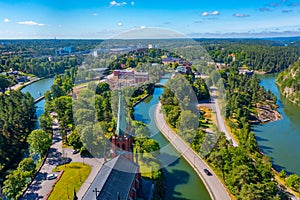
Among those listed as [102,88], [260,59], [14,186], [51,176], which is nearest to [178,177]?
[51,176]

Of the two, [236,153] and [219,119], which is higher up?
[236,153]

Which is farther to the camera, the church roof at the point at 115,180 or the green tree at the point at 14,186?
the green tree at the point at 14,186

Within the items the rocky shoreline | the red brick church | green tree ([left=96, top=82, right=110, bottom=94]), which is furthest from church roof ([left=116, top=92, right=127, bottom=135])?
green tree ([left=96, top=82, right=110, bottom=94])

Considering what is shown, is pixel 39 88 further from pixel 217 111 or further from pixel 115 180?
pixel 115 180

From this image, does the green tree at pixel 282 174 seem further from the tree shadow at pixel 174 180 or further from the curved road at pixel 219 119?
the tree shadow at pixel 174 180

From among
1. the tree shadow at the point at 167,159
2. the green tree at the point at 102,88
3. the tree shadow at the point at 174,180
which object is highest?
the green tree at the point at 102,88

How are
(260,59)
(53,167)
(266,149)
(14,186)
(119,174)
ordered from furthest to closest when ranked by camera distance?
(260,59) → (266,149) → (53,167) → (14,186) → (119,174)

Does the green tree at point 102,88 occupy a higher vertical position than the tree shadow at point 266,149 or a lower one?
higher

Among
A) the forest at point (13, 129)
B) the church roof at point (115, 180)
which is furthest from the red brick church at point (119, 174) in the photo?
the forest at point (13, 129)

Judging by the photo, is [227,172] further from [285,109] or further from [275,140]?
[285,109]
